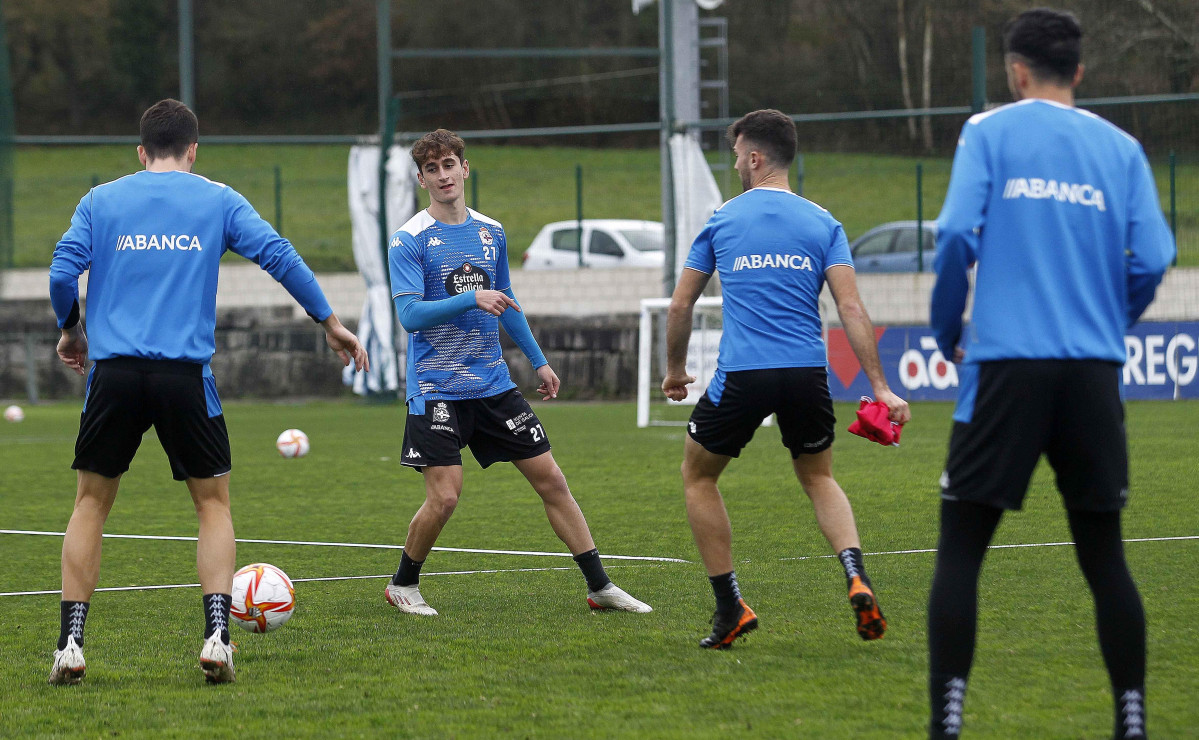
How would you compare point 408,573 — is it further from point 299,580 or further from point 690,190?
point 690,190

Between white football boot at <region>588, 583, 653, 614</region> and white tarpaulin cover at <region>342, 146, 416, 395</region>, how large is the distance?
14.0 m

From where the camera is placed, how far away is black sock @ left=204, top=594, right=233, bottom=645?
4648 mm

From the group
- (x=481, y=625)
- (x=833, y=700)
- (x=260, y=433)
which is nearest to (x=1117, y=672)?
(x=833, y=700)

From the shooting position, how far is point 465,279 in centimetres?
591

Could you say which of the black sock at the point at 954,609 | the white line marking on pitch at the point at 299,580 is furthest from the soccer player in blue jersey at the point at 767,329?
the white line marking on pitch at the point at 299,580

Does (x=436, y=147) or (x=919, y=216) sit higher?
(x=919, y=216)

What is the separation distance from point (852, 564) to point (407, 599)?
196cm

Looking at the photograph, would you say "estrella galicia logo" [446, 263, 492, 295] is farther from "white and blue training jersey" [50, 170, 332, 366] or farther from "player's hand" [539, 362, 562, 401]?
"white and blue training jersey" [50, 170, 332, 366]

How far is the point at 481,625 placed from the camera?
A: 5.52 meters

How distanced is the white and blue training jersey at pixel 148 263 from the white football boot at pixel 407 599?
1547 mm

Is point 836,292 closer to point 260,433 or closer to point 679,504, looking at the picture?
point 679,504

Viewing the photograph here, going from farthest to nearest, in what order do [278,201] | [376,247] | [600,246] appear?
[278,201] → [600,246] → [376,247]

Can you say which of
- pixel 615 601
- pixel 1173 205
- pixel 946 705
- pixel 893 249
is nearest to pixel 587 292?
pixel 893 249

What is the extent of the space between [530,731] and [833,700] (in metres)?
0.90
